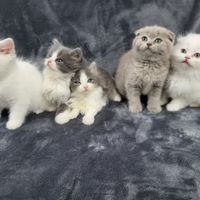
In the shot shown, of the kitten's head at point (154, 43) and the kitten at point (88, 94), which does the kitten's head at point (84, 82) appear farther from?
the kitten's head at point (154, 43)

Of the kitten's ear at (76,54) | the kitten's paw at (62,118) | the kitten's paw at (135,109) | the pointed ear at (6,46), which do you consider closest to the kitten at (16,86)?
the pointed ear at (6,46)

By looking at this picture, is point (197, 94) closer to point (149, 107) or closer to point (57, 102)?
point (149, 107)

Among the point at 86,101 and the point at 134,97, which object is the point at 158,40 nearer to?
the point at 134,97

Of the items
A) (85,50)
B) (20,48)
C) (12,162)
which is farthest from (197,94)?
(20,48)

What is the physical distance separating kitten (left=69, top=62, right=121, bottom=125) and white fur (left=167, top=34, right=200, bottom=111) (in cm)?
61

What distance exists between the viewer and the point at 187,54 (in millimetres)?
1317

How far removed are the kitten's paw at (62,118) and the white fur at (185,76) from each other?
2.92ft

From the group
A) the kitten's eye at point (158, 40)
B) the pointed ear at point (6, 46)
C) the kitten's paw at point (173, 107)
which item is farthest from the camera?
the kitten's paw at point (173, 107)

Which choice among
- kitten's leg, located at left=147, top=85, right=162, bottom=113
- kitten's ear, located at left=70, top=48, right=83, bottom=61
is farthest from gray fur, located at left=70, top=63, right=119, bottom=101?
kitten's leg, located at left=147, top=85, right=162, bottom=113

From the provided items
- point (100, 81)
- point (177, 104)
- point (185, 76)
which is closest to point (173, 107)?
point (177, 104)

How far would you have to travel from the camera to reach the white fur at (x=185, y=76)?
1315 mm

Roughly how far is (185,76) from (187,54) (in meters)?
0.19

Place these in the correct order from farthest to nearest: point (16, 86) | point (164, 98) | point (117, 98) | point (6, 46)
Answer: point (117, 98) < point (164, 98) < point (16, 86) < point (6, 46)

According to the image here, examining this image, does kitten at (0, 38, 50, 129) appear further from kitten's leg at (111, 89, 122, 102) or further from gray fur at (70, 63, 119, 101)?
kitten's leg at (111, 89, 122, 102)
